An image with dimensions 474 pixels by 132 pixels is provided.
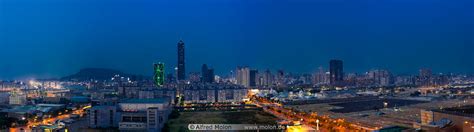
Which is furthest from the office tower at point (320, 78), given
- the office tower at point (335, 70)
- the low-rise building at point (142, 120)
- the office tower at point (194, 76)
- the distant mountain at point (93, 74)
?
the low-rise building at point (142, 120)

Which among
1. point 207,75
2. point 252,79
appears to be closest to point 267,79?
point 252,79

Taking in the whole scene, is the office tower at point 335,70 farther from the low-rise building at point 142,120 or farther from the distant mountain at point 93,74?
the low-rise building at point 142,120

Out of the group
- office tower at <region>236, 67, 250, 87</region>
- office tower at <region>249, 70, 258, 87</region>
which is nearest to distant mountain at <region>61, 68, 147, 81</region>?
office tower at <region>236, 67, 250, 87</region>

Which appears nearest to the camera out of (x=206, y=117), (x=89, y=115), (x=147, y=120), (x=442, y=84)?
(x=147, y=120)

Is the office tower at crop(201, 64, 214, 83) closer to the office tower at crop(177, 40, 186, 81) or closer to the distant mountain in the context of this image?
the office tower at crop(177, 40, 186, 81)

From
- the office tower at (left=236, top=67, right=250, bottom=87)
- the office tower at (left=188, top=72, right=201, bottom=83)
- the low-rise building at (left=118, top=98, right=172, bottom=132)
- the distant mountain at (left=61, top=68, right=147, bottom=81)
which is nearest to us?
the low-rise building at (left=118, top=98, right=172, bottom=132)

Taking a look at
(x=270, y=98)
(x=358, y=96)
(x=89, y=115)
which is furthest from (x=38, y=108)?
(x=358, y=96)

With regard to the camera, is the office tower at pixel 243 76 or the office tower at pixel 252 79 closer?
the office tower at pixel 252 79

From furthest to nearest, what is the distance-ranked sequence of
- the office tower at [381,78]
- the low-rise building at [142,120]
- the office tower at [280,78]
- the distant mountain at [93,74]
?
the distant mountain at [93,74] < the office tower at [280,78] < the office tower at [381,78] < the low-rise building at [142,120]

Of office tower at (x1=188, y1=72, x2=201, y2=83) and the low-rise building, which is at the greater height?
office tower at (x1=188, y1=72, x2=201, y2=83)

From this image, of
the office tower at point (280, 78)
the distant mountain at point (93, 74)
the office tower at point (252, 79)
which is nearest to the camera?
the office tower at point (252, 79)

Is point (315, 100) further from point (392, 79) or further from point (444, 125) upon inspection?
point (392, 79)
